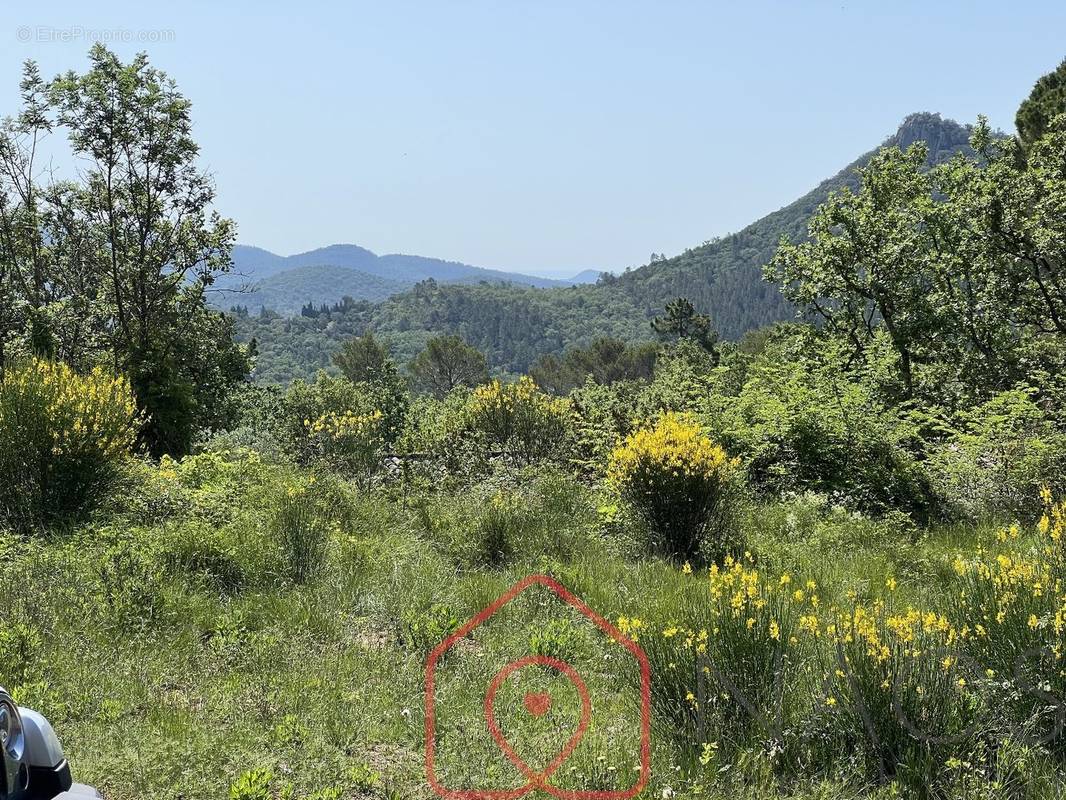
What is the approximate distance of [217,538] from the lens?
525cm

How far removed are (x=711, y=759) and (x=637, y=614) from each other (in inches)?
49.1

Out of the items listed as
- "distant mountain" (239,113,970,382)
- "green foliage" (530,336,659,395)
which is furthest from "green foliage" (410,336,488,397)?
"distant mountain" (239,113,970,382)

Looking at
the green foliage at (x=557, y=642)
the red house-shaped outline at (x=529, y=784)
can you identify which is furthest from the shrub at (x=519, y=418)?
the green foliage at (x=557, y=642)

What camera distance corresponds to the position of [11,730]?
142 cm

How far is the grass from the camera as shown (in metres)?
2.72

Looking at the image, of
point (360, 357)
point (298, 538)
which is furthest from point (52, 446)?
point (360, 357)

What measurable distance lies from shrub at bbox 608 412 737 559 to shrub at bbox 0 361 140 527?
477 cm

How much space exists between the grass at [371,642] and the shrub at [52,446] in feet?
1.38

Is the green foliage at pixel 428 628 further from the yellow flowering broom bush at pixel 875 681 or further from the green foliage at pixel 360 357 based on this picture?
the green foliage at pixel 360 357

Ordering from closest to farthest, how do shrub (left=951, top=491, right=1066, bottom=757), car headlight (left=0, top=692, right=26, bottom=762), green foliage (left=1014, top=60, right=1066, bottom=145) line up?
car headlight (left=0, top=692, right=26, bottom=762), shrub (left=951, top=491, right=1066, bottom=757), green foliage (left=1014, top=60, right=1066, bottom=145)

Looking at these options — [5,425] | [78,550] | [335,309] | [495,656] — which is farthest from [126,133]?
[335,309]

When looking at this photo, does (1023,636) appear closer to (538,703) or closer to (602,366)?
(538,703)

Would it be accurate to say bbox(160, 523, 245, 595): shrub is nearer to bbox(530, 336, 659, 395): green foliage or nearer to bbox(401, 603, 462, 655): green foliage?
bbox(401, 603, 462, 655): green foliage

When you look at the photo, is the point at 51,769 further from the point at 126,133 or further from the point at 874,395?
the point at 126,133
